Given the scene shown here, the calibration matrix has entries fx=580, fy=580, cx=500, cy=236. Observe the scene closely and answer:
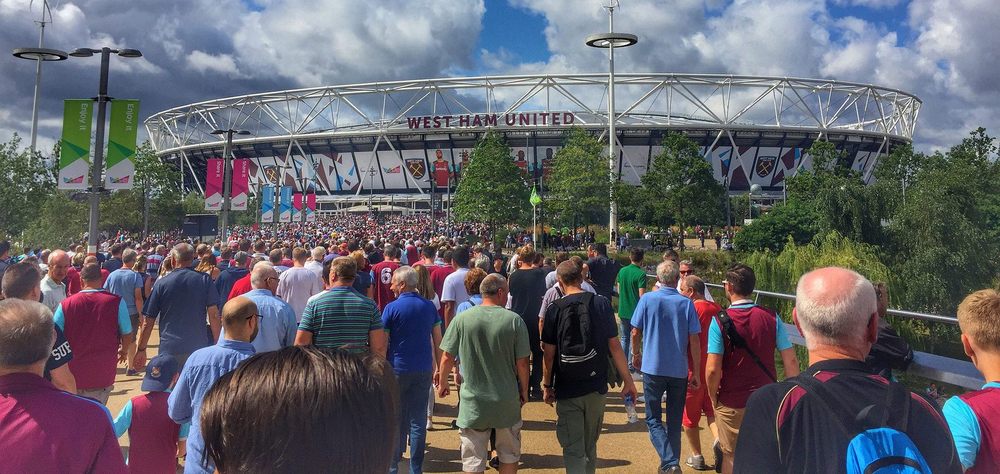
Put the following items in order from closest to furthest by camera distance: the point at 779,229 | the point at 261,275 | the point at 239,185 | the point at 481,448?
1. the point at 481,448
2. the point at 261,275
3. the point at 239,185
4. the point at 779,229

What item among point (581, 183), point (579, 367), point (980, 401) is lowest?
point (579, 367)

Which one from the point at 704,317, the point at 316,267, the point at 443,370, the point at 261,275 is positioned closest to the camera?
the point at 443,370

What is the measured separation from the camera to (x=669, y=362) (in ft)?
15.9

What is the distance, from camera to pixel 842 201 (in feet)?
79.9

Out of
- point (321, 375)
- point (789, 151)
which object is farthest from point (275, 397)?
point (789, 151)

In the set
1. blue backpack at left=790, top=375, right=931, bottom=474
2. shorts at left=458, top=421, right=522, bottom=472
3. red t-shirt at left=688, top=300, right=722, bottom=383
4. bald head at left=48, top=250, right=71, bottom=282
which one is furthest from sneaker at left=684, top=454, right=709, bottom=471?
bald head at left=48, top=250, right=71, bottom=282

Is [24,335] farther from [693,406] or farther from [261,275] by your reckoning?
[693,406]

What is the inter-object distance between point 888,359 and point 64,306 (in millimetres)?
6022

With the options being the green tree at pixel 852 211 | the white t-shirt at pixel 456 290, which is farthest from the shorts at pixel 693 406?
the green tree at pixel 852 211

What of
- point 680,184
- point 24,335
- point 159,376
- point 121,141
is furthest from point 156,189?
point 24,335

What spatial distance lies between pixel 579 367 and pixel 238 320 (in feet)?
7.69

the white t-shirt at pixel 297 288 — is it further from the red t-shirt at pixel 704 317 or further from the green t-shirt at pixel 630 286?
the red t-shirt at pixel 704 317

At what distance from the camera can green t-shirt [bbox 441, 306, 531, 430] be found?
4145 mm

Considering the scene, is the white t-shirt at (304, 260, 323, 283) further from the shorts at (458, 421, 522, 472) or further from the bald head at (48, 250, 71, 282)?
the shorts at (458, 421, 522, 472)
